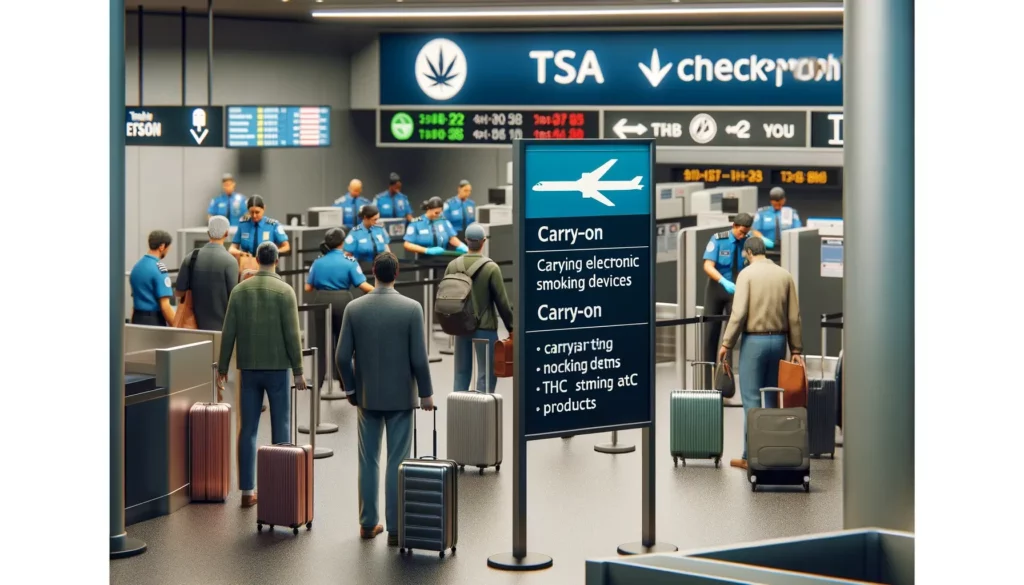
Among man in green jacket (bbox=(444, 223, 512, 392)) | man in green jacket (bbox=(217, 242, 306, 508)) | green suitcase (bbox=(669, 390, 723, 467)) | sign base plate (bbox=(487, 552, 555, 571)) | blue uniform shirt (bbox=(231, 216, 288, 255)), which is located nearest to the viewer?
sign base plate (bbox=(487, 552, 555, 571))

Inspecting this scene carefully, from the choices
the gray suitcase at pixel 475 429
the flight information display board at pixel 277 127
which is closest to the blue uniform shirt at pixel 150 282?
the gray suitcase at pixel 475 429

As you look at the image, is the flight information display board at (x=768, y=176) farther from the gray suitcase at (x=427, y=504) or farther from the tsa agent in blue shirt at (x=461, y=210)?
the gray suitcase at (x=427, y=504)

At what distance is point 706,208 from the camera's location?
733 inches

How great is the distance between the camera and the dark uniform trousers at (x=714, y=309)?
43.3ft

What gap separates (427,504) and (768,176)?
15525 mm

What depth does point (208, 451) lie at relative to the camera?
30.1ft

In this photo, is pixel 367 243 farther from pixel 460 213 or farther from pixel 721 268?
pixel 460 213

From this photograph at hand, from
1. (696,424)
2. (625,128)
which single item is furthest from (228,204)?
(696,424)

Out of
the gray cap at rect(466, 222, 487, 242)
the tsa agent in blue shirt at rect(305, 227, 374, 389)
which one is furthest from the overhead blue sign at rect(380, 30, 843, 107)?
the gray cap at rect(466, 222, 487, 242)

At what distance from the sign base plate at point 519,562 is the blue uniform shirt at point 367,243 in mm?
7698

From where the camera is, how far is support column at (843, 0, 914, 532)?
18.3ft

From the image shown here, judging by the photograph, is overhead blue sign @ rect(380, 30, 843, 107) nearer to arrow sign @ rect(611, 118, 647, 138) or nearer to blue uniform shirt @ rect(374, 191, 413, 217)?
arrow sign @ rect(611, 118, 647, 138)

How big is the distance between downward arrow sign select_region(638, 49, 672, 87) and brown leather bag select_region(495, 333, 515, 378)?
9687 mm
